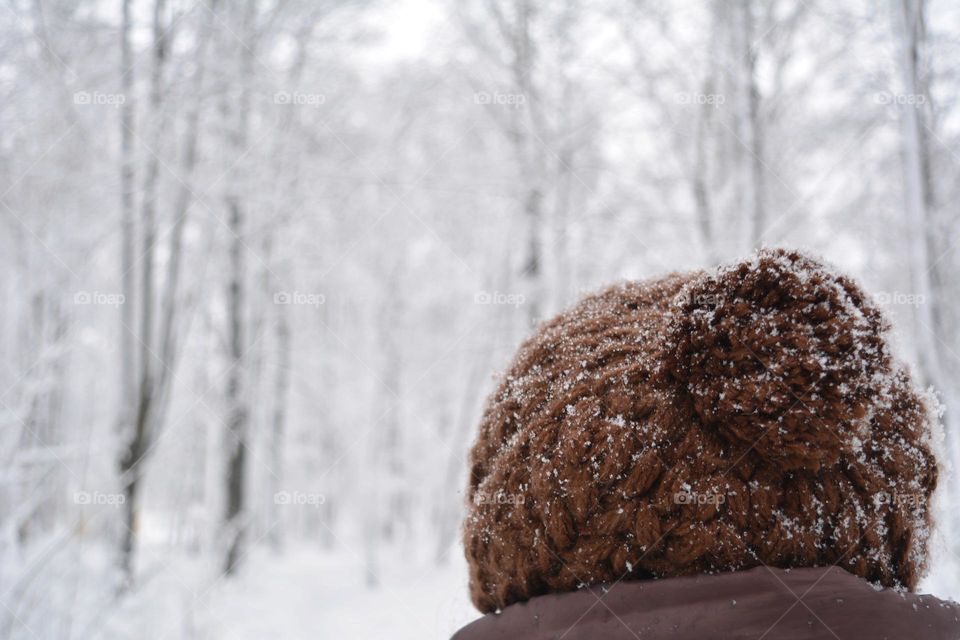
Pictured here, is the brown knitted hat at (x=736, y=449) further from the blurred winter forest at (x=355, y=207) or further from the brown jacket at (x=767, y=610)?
the blurred winter forest at (x=355, y=207)

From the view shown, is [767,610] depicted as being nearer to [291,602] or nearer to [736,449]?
[736,449]

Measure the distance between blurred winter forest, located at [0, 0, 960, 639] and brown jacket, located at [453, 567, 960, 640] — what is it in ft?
8.54

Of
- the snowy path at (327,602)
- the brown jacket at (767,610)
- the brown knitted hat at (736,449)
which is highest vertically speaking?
the brown knitted hat at (736,449)

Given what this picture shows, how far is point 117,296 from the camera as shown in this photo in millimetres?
6074

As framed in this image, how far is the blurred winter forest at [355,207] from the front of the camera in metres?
5.09

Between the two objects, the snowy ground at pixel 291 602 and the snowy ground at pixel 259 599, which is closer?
the snowy ground at pixel 259 599

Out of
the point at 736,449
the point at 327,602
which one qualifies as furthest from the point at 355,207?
the point at 736,449

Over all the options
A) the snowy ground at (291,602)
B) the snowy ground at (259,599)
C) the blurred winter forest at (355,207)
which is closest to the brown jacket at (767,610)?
the snowy ground at (259,599)

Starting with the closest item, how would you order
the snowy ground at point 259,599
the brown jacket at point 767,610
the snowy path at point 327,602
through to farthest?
the brown jacket at point 767,610
the snowy ground at point 259,599
the snowy path at point 327,602

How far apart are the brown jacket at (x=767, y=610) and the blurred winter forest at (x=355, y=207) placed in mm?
2602

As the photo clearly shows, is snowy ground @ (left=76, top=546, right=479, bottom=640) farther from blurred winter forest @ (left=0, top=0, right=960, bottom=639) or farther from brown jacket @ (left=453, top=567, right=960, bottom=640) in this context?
brown jacket @ (left=453, top=567, right=960, bottom=640)

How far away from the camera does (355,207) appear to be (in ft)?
32.3

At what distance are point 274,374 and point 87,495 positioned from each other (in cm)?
565

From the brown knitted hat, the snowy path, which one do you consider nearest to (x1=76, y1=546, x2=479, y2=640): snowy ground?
the snowy path
